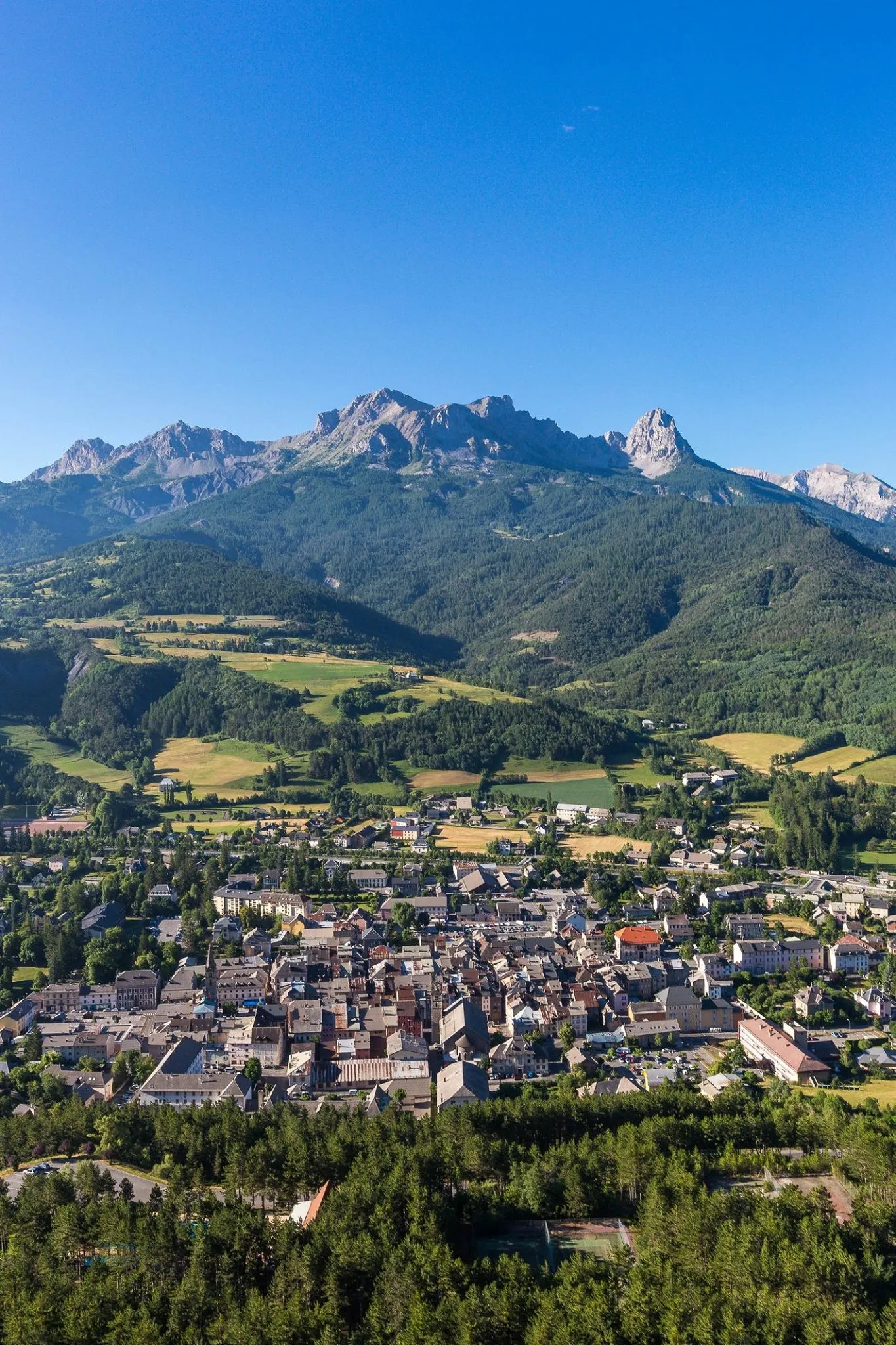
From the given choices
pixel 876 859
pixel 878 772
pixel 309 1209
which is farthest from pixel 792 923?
pixel 878 772

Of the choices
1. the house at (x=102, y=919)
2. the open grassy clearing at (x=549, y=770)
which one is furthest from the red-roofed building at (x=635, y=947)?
the open grassy clearing at (x=549, y=770)

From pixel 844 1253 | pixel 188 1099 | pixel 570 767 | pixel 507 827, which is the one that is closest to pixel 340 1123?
pixel 188 1099

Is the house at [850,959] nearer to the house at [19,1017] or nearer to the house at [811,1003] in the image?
the house at [811,1003]

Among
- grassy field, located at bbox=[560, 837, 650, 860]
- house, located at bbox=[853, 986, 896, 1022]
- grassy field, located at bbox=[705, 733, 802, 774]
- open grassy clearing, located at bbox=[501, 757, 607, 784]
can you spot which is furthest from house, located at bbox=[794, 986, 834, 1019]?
grassy field, located at bbox=[705, 733, 802, 774]

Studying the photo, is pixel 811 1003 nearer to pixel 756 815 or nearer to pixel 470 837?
pixel 470 837

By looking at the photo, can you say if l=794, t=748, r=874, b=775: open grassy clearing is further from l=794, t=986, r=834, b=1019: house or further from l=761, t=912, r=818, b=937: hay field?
l=794, t=986, r=834, b=1019: house

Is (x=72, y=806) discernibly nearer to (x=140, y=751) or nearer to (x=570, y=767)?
(x=140, y=751)
